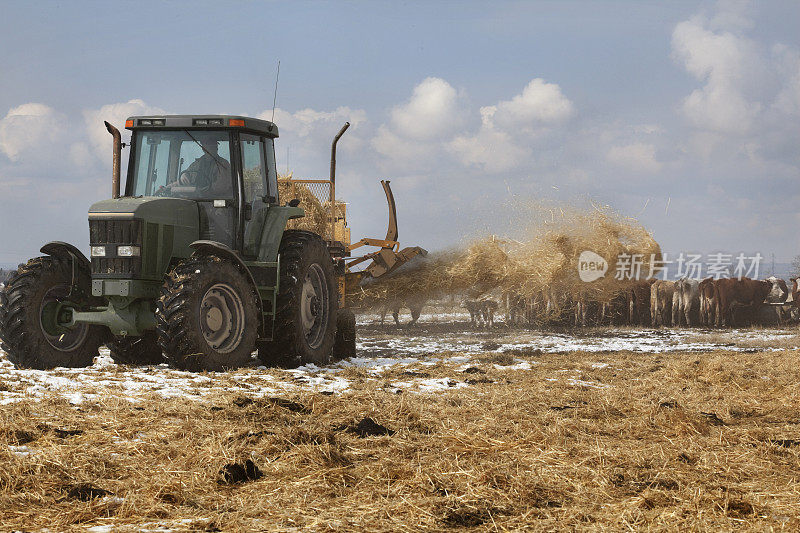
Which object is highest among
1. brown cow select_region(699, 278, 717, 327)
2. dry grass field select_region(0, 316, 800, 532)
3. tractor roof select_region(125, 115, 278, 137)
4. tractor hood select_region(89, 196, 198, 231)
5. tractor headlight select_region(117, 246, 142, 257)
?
tractor roof select_region(125, 115, 278, 137)

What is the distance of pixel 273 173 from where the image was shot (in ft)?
32.9

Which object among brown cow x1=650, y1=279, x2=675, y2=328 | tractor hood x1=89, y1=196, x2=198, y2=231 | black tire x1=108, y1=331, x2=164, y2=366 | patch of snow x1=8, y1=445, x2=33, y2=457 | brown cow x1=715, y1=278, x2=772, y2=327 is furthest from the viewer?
brown cow x1=715, y1=278, x2=772, y2=327

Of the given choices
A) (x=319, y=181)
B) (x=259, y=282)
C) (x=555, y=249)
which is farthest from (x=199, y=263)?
(x=555, y=249)

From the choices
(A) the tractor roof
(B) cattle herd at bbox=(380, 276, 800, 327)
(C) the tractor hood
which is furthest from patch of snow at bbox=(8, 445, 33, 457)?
(B) cattle herd at bbox=(380, 276, 800, 327)

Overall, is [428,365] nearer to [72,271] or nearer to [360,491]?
[72,271]

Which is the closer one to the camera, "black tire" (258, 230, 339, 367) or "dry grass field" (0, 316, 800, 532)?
"dry grass field" (0, 316, 800, 532)

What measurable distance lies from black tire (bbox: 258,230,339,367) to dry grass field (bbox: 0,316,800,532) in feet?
3.85

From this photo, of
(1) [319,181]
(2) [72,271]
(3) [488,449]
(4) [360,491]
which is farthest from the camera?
(1) [319,181]

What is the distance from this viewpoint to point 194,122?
933 centimetres

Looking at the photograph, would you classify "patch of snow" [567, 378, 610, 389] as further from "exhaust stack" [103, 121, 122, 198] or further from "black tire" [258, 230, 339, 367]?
"exhaust stack" [103, 121, 122, 198]

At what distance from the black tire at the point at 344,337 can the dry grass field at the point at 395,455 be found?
8.93 feet

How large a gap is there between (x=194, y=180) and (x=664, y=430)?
20.0 feet

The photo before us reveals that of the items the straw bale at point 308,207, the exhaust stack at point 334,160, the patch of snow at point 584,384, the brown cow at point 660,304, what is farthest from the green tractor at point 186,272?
the brown cow at point 660,304

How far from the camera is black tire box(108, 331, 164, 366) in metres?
9.69
